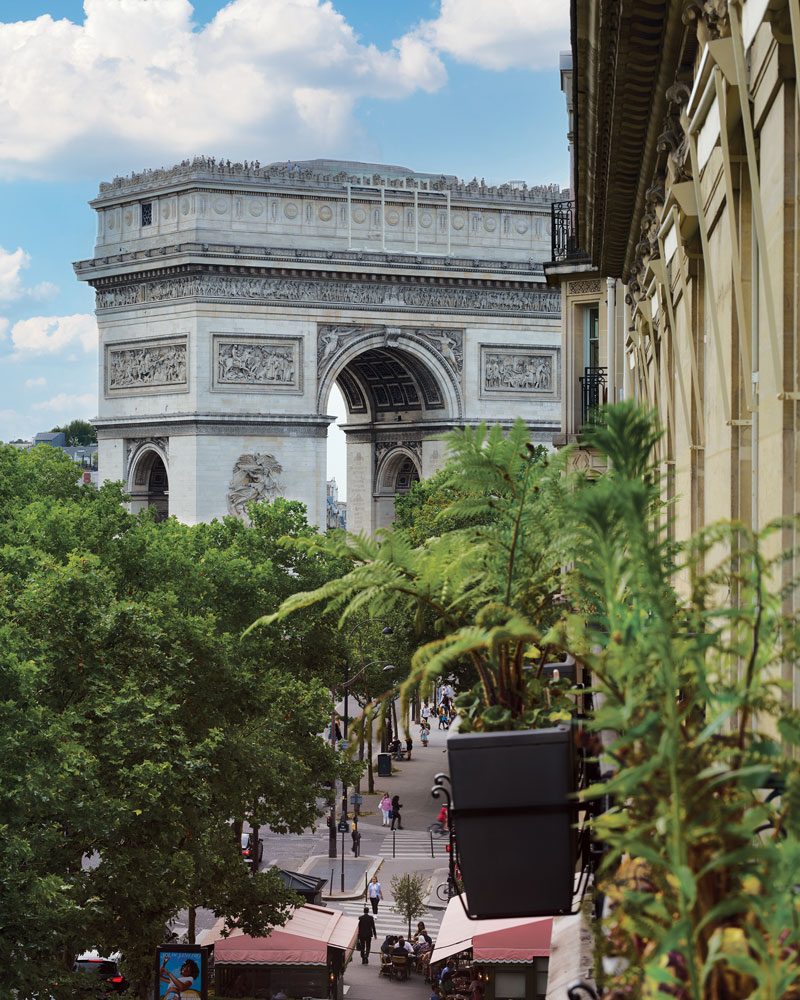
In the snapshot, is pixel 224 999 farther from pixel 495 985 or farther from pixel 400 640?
pixel 400 640

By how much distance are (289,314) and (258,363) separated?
8.98 ft

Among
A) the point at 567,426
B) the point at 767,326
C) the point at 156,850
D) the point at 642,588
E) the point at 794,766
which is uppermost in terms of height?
the point at 567,426

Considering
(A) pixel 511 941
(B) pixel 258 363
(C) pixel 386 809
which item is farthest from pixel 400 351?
(A) pixel 511 941

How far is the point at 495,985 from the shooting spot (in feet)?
83.9

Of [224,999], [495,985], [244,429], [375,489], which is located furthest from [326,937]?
[375,489]

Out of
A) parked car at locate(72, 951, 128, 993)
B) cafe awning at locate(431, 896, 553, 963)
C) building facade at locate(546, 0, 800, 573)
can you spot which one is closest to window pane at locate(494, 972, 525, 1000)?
cafe awning at locate(431, 896, 553, 963)

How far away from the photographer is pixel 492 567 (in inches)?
228

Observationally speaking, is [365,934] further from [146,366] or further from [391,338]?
[391,338]

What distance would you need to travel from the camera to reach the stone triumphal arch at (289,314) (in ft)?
234

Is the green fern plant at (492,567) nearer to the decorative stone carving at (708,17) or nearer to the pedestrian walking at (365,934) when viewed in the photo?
the decorative stone carving at (708,17)

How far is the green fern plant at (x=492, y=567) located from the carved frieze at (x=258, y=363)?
66.4 meters

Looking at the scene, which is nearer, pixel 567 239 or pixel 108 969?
pixel 108 969

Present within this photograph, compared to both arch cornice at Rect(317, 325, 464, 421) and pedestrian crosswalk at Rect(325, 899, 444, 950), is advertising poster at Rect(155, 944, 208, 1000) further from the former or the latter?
arch cornice at Rect(317, 325, 464, 421)

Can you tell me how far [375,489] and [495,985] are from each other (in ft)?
199
